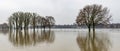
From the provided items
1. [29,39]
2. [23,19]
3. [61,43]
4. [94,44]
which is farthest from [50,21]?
[94,44]

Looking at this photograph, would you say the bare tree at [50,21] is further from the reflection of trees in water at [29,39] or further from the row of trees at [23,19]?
the reflection of trees in water at [29,39]

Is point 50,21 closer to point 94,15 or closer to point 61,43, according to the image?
point 94,15

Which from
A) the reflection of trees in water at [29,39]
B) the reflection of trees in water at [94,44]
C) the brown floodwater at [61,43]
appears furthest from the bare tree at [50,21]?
the reflection of trees in water at [94,44]

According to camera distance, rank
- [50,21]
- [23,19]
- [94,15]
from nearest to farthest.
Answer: [94,15], [23,19], [50,21]

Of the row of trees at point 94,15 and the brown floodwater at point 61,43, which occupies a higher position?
the row of trees at point 94,15

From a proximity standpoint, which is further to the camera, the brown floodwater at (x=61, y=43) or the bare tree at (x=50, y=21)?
the bare tree at (x=50, y=21)

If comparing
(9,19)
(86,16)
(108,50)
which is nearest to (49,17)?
(9,19)

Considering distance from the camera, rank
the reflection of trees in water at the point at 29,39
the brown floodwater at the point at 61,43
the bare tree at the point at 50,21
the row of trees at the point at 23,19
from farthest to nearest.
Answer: the bare tree at the point at 50,21
the row of trees at the point at 23,19
the reflection of trees in water at the point at 29,39
the brown floodwater at the point at 61,43

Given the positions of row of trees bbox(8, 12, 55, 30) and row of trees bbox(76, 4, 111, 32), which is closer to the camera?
row of trees bbox(76, 4, 111, 32)

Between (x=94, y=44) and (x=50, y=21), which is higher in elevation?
(x=50, y=21)

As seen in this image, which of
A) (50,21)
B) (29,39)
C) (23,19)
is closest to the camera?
(29,39)

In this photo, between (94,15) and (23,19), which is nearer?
(94,15)

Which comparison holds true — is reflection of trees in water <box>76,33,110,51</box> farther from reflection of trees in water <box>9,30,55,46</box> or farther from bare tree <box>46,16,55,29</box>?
bare tree <box>46,16,55,29</box>

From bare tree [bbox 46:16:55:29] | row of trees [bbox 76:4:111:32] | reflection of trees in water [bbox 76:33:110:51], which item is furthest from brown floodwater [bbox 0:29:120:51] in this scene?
bare tree [bbox 46:16:55:29]
